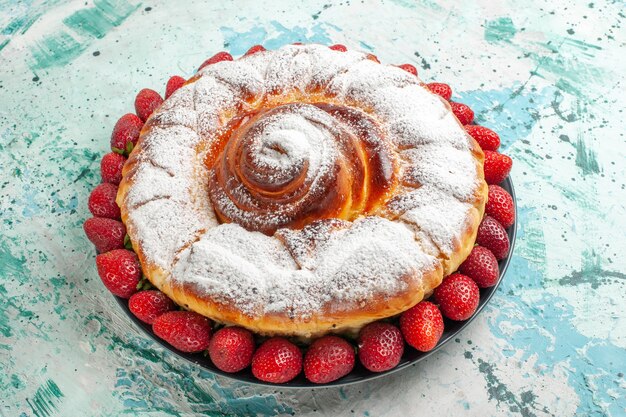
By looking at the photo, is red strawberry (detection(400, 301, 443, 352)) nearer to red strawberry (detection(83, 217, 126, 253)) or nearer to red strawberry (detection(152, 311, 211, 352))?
red strawberry (detection(152, 311, 211, 352))

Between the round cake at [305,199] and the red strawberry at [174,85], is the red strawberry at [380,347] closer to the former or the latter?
the round cake at [305,199]

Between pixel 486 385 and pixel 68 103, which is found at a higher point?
pixel 68 103

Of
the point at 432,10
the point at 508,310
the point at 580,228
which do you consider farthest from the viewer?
the point at 432,10

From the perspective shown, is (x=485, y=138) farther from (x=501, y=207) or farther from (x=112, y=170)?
(x=112, y=170)

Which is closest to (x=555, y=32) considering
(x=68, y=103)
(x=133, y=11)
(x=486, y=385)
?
(x=486, y=385)

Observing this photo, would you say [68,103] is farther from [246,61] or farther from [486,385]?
[486,385]

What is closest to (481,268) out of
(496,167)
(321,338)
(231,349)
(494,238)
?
(494,238)

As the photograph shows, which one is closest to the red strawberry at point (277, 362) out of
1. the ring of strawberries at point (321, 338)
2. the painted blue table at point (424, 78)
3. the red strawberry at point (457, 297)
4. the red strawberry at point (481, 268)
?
the ring of strawberries at point (321, 338)
